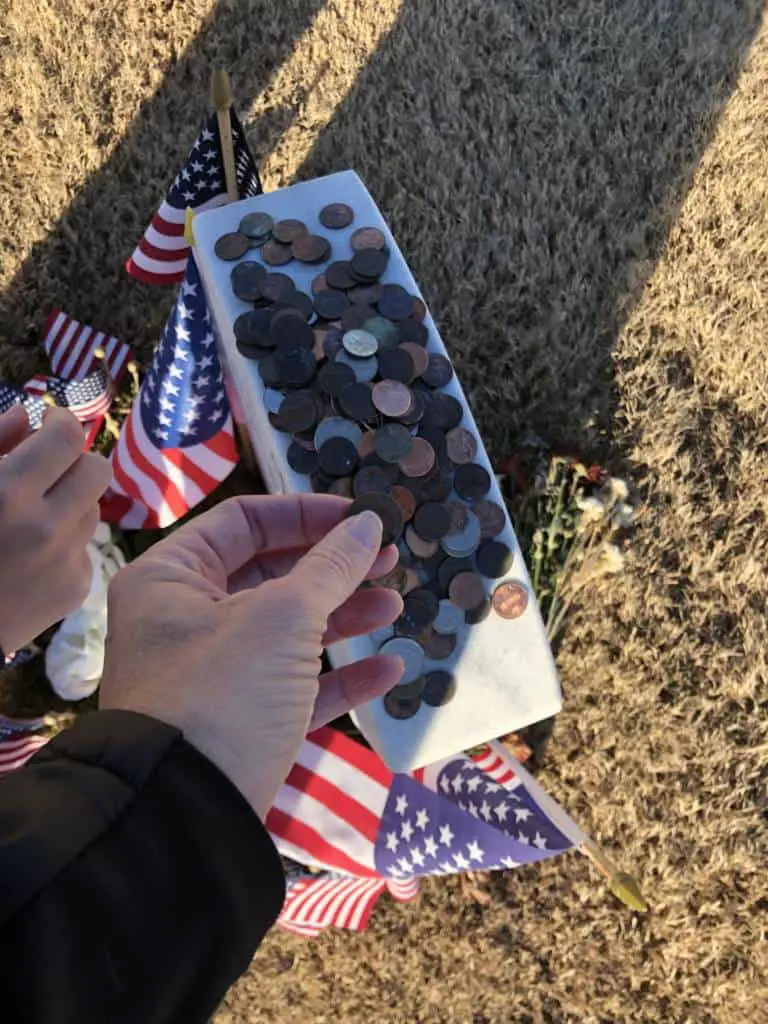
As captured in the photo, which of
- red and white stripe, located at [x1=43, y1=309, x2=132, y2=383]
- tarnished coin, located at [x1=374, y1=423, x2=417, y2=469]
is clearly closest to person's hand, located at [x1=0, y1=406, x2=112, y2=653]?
tarnished coin, located at [x1=374, y1=423, x2=417, y2=469]

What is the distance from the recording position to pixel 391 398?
2410 mm

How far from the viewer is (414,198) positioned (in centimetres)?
383

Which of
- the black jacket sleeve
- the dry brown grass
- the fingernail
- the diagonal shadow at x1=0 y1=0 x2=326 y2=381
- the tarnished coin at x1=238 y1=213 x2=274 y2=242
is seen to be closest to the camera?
the black jacket sleeve

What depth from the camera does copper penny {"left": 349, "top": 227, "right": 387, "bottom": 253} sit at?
2.60 meters

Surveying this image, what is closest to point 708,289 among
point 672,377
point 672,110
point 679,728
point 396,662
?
Result: point 672,377

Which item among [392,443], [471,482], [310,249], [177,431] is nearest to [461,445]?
[471,482]

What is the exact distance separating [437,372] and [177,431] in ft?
3.03

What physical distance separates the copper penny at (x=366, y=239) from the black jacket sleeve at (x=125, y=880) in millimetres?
1693

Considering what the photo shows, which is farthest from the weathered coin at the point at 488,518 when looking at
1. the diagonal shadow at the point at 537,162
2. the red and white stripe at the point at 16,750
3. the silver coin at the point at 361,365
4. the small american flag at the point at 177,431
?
the red and white stripe at the point at 16,750

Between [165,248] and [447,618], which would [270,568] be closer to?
[447,618]

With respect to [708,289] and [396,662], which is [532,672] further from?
[708,289]

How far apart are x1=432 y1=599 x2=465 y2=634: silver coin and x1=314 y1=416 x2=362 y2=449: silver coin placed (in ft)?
1.70

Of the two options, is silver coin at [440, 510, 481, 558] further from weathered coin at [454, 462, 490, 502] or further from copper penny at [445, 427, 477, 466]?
copper penny at [445, 427, 477, 466]

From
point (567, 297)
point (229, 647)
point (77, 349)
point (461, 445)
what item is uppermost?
point (229, 647)
